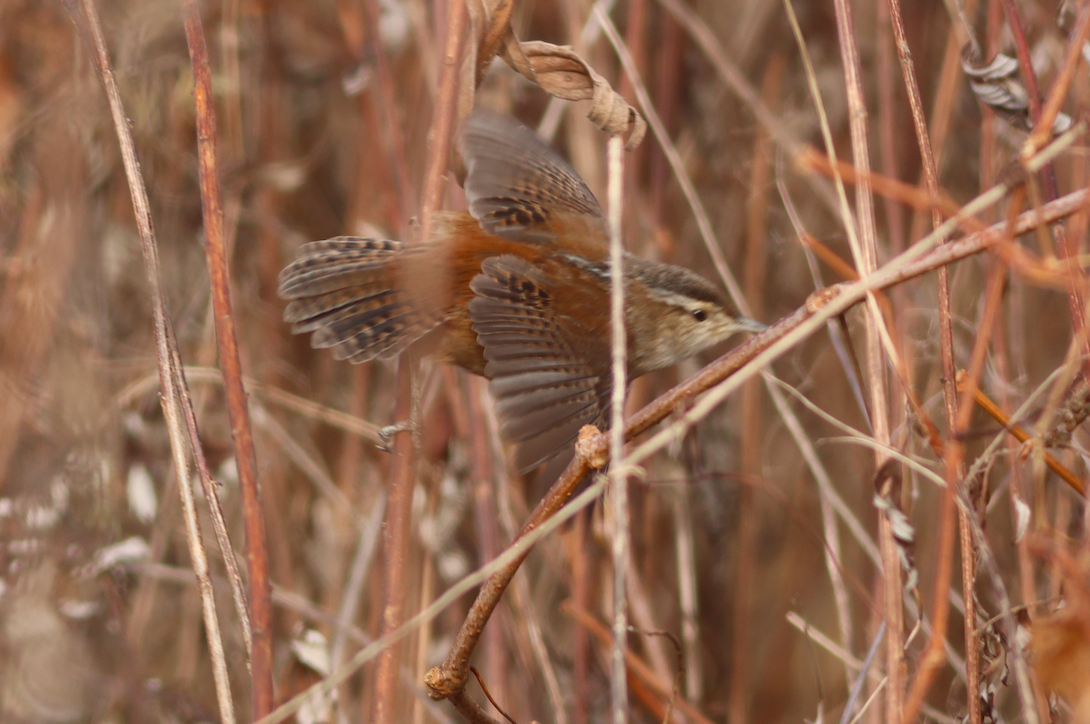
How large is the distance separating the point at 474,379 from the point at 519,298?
1.70 feet

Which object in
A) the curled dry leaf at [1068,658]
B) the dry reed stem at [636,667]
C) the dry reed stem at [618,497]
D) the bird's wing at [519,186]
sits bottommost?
the dry reed stem at [636,667]

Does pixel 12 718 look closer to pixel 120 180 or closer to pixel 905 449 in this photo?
pixel 120 180

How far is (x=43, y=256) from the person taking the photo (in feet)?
7.52

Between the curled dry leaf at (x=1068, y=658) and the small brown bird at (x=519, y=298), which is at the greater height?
the small brown bird at (x=519, y=298)

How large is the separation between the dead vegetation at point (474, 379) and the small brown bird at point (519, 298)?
0.16 m

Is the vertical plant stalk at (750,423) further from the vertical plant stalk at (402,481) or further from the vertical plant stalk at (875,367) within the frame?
the vertical plant stalk at (402,481)

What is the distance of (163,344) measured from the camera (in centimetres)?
113

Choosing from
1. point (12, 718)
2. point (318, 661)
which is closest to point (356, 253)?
point (318, 661)

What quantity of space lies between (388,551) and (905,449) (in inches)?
31.4

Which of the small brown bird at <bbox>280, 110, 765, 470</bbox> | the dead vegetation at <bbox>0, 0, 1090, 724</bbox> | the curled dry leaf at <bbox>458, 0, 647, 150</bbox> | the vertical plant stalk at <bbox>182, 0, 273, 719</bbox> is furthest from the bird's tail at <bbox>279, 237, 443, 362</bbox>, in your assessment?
the vertical plant stalk at <bbox>182, 0, 273, 719</bbox>

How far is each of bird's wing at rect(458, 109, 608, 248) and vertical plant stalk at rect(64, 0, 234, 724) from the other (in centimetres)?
56

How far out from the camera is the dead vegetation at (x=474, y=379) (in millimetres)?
1907

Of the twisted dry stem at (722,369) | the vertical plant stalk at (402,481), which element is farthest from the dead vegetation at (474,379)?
the twisted dry stem at (722,369)

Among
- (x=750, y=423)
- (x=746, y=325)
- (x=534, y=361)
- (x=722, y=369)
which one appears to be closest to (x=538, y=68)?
(x=722, y=369)
